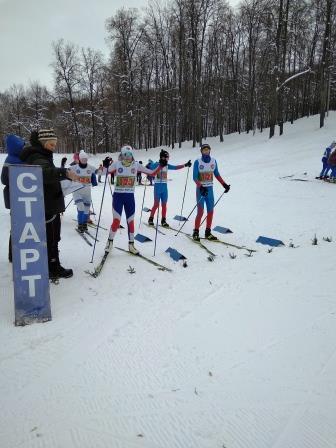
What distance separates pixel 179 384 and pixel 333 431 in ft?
3.71

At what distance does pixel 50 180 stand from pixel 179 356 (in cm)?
281

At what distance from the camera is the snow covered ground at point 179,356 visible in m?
2.20

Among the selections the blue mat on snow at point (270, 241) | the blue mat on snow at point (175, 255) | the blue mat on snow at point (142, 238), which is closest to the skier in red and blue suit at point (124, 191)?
the blue mat on snow at point (175, 255)

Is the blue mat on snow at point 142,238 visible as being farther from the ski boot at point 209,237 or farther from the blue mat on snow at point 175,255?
the ski boot at point 209,237

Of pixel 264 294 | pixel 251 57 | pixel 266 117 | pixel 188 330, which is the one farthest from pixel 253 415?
pixel 266 117

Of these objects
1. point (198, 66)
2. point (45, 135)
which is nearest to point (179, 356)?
point (45, 135)

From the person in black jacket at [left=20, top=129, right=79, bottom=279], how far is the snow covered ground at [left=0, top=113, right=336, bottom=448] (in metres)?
0.40

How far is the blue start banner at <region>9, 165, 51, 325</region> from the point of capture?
343 cm

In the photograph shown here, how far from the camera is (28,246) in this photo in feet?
11.5

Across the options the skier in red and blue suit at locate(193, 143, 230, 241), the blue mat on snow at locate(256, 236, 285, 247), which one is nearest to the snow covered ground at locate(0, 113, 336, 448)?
the blue mat on snow at locate(256, 236, 285, 247)

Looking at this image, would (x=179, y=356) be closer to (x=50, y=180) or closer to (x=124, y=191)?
(x=50, y=180)

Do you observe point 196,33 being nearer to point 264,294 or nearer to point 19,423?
point 264,294

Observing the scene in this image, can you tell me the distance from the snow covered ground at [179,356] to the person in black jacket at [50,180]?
0.40m

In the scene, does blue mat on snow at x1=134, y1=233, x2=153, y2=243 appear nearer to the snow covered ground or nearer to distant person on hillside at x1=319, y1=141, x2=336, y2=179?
the snow covered ground
